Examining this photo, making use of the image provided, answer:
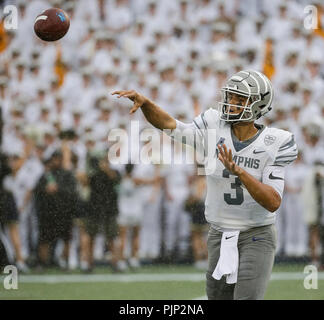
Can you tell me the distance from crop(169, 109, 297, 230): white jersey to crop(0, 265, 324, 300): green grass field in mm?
2628

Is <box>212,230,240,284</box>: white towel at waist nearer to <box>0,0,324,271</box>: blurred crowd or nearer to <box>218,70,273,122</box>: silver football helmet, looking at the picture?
<box>218,70,273,122</box>: silver football helmet

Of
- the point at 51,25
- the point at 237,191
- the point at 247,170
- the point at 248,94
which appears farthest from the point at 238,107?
the point at 51,25

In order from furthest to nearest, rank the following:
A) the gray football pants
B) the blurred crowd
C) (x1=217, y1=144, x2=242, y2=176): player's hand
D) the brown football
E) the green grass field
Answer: the blurred crowd, the green grass field, the brown football, the gray football pants, (x1=217, y1=144, x2=242, y2=176): player's hand

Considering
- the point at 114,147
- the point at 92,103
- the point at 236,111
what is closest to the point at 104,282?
the point at 114,147

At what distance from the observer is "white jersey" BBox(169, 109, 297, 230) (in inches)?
187

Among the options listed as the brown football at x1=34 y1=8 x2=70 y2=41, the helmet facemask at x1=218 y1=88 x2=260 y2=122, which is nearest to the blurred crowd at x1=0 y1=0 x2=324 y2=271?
the brown football at x1=34 y1=8 x2=70 y2=41

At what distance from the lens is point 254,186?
14.6 ft

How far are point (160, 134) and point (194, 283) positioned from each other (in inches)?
72.6

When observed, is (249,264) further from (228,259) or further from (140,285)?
(140,285)

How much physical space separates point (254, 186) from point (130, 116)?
5340 millimetres

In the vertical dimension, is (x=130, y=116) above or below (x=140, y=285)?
above

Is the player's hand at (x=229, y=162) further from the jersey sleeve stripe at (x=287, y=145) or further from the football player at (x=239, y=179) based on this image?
the jersey sleeve stripe at (x=287, y=145)
